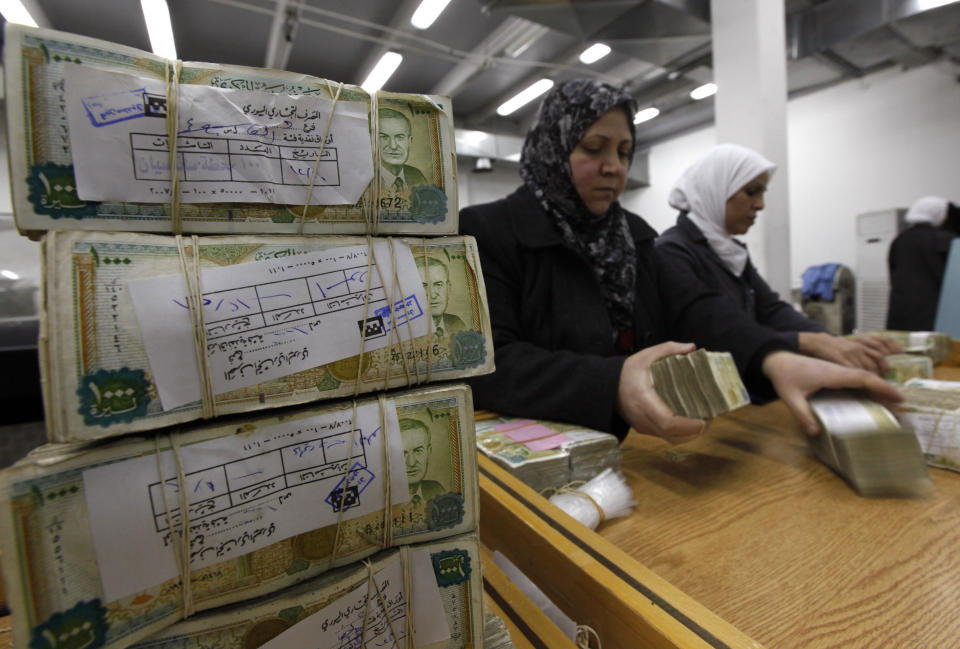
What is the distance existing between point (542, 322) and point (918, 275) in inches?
134

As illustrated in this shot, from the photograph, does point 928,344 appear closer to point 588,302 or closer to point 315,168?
point 588,302

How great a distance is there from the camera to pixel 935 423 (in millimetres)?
748

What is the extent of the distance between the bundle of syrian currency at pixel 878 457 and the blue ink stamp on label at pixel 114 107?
94 cm

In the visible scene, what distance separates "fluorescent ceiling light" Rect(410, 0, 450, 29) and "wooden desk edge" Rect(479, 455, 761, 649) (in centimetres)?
313

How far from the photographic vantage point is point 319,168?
38 centimetres

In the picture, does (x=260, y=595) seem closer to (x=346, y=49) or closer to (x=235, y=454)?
(x=235, y=454)

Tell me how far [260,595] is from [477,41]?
426cm

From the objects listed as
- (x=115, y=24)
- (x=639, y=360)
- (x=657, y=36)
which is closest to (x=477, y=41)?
(x=657, y=36)

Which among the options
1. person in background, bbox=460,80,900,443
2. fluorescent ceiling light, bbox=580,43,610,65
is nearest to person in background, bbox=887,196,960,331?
fluorescent ceiling light, bbox=580,43,610,65

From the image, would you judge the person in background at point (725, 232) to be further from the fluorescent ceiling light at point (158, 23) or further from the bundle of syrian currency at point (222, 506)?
the fluorescent ceiling light at point (158, 23)

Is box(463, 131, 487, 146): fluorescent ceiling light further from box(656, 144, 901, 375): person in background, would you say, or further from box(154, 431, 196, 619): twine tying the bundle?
box(154, 431, 196, 619): twine tying the bundle

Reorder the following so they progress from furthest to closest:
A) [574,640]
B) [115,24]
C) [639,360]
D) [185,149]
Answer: [115,24]
[639,360]
[574,640]
[185,149]

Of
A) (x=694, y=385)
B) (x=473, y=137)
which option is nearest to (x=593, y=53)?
(x=473, y=137)

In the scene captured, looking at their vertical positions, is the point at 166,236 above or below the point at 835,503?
above
